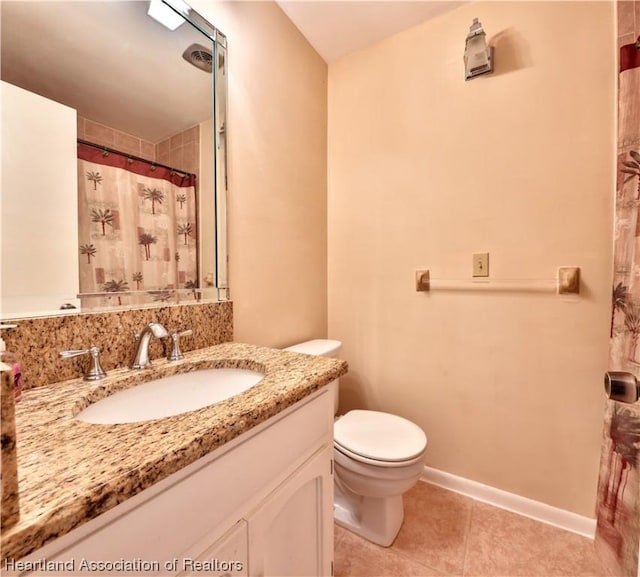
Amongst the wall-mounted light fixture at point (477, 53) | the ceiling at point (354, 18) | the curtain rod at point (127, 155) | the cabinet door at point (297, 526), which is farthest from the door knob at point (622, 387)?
the ceiling at point (354, 18)

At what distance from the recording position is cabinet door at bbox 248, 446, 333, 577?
65 cm

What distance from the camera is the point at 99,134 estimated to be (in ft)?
2.83

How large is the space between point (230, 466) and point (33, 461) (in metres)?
0.29

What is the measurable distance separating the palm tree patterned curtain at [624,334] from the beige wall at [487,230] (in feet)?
0.44

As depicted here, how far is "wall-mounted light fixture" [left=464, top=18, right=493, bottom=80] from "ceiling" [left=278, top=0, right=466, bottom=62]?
233 millimetres

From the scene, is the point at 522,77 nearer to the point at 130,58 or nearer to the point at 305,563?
the point at 130,58

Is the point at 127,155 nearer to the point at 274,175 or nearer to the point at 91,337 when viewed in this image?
the point at 91,337

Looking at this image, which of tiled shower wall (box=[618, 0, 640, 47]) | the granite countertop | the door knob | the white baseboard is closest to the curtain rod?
the granite countertop

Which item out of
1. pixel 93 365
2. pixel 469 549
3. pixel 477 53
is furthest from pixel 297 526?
pixel 477 53

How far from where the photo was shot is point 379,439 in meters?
1.24

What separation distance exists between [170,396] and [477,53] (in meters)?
1.82

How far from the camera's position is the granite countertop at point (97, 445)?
0.33 metres

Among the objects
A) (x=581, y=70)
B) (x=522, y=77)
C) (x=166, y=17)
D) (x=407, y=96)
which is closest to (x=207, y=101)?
(x=166, y=17)

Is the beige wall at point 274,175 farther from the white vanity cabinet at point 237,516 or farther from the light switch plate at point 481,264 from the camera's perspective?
the light switch plate at point 481,264
